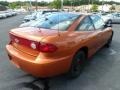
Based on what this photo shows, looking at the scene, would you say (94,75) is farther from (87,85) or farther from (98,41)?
(98,41)

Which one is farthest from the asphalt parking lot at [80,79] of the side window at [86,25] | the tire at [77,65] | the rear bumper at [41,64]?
the side window at [86,25]

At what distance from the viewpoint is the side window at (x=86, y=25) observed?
4928mm

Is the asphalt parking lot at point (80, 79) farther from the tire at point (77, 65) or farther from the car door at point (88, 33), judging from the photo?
the car door at point (88, 33)

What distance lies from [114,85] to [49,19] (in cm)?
211

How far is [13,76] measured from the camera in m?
4.79

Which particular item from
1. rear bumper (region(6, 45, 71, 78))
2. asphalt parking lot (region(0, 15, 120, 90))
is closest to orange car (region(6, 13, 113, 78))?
rear bumper (region(6, 45, 71, 78))

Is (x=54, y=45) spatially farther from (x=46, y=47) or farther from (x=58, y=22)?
(x=58, y=22)

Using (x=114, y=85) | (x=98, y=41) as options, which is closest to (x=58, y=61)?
(x=114, y=85)

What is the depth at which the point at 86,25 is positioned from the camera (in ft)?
17.1

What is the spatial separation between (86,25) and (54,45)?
1568 millimetres

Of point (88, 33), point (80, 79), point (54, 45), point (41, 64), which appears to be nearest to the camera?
point (41, 64)

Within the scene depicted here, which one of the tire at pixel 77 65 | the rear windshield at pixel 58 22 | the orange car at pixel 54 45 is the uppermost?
the rear windshield at pixel 58 22

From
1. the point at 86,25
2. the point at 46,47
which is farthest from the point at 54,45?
the point at 86,25

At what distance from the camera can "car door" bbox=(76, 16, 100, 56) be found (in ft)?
15.9
